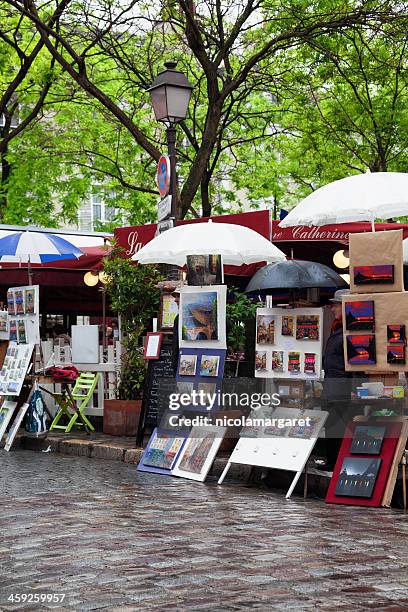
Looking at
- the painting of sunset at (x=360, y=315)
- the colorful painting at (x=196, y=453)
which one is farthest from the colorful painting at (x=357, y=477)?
the colorful painting at (x=196, y=453)

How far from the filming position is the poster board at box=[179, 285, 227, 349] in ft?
39.1

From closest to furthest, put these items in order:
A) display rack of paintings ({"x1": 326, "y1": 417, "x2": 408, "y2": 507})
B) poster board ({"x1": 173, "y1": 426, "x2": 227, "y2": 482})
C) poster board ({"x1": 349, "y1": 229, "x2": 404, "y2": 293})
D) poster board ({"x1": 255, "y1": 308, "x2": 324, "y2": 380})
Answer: display rack of paintings ({"x1": 326, "y1": 417, "x2": 408, "y2": 507}) → poster board ({"x1": 349, "y1": 229, "x2": 404, "y2": 293}) → poster board ({"x1": 255, "y1": 308, "x2": 324, "y2": 380}) → poster board ({"x1": 173, "y1": 426, "x2": 227, "y2": 482})

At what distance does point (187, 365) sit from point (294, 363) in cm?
143

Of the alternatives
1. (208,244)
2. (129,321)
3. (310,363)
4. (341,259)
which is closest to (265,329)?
(310,363)

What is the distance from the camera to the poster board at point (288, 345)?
11242mm

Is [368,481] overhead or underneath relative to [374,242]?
underneath

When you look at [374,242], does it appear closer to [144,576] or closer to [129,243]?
[144,576]

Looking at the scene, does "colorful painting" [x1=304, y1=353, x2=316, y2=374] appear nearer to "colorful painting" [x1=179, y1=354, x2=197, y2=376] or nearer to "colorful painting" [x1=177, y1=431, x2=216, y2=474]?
"colorful painting" [x1=177, y1=431, x2=216, y2=474]

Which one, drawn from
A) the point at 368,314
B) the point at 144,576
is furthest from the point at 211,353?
the point at 144,576

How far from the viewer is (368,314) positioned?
393 inches

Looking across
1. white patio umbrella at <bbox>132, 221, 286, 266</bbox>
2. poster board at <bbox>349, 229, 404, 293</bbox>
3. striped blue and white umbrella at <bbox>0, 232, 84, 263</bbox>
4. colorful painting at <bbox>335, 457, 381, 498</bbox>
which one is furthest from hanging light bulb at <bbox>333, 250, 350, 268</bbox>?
colorful painting at <bbox>335, 457, 381, 498</bbox>

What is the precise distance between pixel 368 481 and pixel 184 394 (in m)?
3.01

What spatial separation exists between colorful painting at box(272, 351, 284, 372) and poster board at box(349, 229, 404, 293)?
1.60m

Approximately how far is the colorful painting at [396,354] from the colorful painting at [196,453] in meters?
2.62
